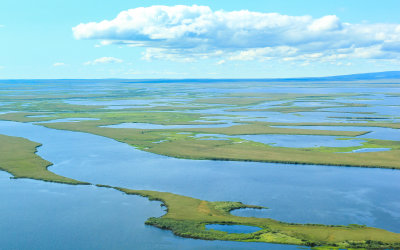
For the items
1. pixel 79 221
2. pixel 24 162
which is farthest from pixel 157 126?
pixel 79 221

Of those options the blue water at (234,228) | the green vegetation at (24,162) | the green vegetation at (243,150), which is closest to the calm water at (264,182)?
the green vegetation at (24,162)

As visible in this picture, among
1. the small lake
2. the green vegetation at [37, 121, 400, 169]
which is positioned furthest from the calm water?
the small lake

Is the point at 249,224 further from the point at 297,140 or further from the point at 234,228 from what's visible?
the point at 297,140

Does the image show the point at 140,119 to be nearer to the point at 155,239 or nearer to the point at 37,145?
the point at 37,145

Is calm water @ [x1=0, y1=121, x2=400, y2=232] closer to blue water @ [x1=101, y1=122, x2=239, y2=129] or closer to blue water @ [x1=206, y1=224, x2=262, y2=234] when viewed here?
blue water @ [x1=206, y1=224, x2=262, y2=234]

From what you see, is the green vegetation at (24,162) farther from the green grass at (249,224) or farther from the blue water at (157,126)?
the blue water at (157,126)

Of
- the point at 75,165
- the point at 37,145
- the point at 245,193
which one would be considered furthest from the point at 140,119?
the point at 245,193
